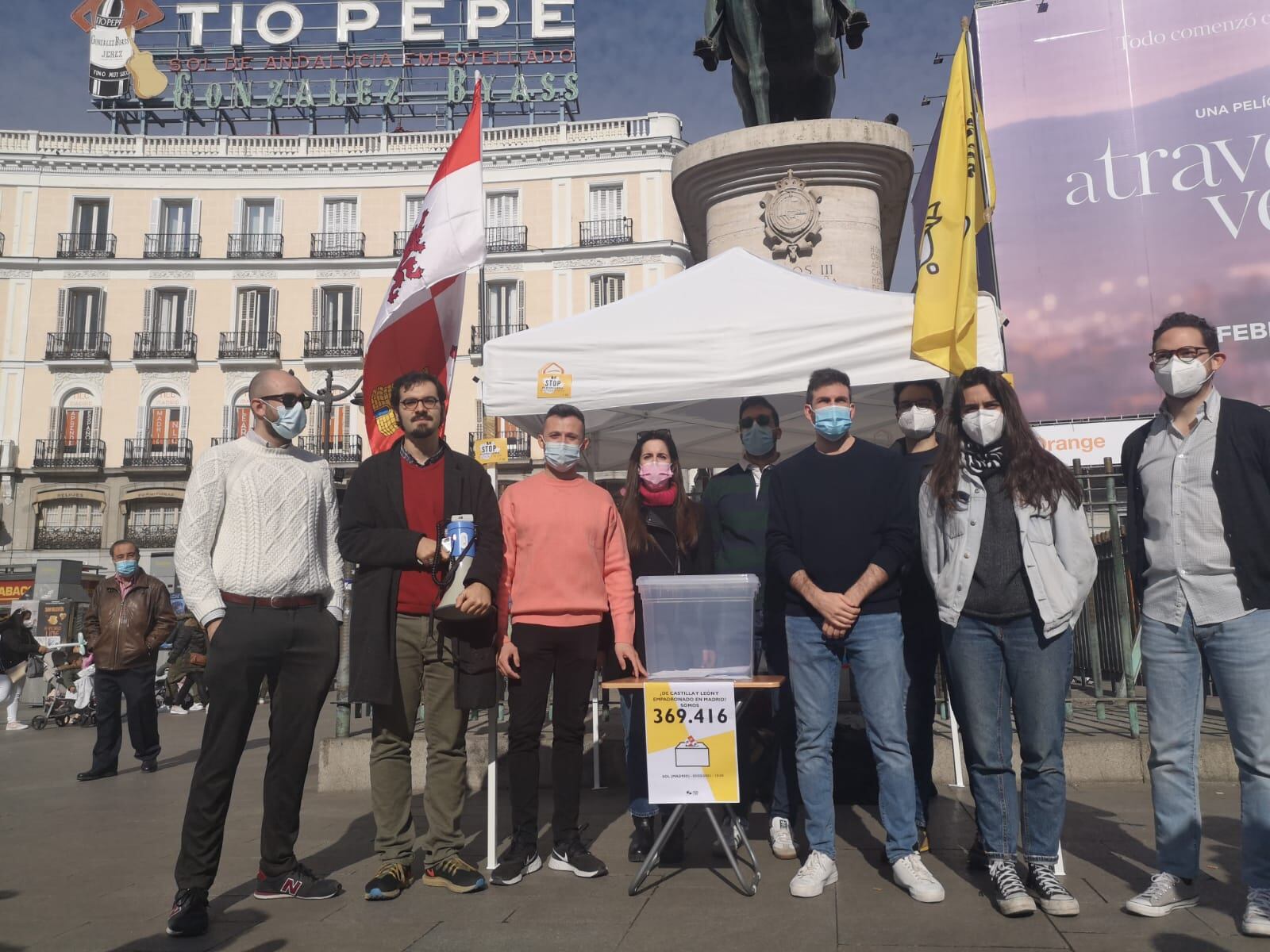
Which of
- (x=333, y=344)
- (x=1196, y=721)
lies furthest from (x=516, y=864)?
(x=333, y=344)

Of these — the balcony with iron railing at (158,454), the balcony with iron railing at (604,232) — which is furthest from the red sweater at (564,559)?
the balcony with iron railing at (158,454)

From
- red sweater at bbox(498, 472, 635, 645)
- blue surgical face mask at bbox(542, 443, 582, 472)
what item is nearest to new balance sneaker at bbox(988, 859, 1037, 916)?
red sweater at bbox(498, 472, 635, 645)

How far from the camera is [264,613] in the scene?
12.9ft

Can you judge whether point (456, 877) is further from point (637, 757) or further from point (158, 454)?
point (158, 454)

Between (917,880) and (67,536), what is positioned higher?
(67,536)

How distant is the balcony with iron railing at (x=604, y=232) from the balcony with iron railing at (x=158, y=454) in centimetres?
1604

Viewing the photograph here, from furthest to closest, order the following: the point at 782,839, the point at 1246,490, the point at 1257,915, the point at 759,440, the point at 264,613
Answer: the point at 759,440
the point at 782,839
the point at 264,613
the point at 1246,490
the point at 1257,915

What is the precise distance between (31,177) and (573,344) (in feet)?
132

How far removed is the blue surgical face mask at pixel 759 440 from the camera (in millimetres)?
4867

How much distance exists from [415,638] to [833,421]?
6.18 feet

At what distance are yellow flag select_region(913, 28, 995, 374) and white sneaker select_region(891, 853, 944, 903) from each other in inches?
94.3

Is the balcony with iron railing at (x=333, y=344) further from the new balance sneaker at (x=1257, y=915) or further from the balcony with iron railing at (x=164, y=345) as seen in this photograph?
the new balance sneaker at (x=1257, y=915)

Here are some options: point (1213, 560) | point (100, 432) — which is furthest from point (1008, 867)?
point (100, 432)

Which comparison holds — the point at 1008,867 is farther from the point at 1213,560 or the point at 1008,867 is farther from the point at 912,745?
the point at 1213,560
